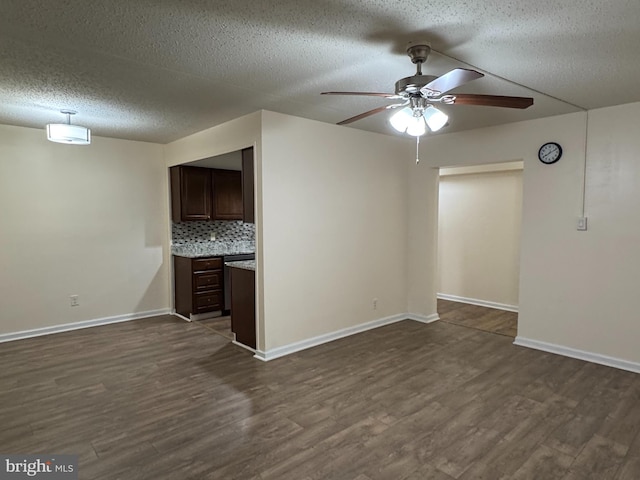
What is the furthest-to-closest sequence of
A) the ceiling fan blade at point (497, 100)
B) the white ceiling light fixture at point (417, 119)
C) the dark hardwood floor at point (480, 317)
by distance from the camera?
the dark hardwood floor at point (480, 317) < the white ceiling light fixture at point (417, 119) < the ceiling fan blade at point (497, 100)

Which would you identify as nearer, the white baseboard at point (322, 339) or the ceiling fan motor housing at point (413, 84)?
the ceiling fan motor housing at point (413, 84)

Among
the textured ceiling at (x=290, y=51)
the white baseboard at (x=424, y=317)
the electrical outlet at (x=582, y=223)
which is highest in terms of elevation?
the textured ceiling at (x=290, y=51)

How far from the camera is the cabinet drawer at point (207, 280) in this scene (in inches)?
197

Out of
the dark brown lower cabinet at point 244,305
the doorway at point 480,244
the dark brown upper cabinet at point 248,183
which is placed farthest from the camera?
the doorway at point 480,244

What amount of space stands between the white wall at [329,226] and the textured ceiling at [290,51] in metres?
0.57

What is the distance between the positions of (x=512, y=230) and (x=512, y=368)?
2.62m

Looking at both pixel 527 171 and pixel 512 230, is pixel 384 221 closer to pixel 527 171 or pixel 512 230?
pixel 527 171

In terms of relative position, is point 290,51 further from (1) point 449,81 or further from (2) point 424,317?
(2) point 424,317

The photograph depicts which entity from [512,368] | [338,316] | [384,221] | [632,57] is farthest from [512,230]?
[632,57]

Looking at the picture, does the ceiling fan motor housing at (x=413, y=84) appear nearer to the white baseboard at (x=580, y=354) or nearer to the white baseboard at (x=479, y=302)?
the white baseboard at (x=580, y=354)

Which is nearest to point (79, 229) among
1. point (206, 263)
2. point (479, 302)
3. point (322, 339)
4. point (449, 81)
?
point (206, 263)

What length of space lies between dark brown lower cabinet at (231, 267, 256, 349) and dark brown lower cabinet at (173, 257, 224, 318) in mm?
1057

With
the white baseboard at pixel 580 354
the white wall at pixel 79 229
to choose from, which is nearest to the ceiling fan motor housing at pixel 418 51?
the white baseboard at pixel 580 354

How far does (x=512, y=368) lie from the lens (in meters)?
3.50
